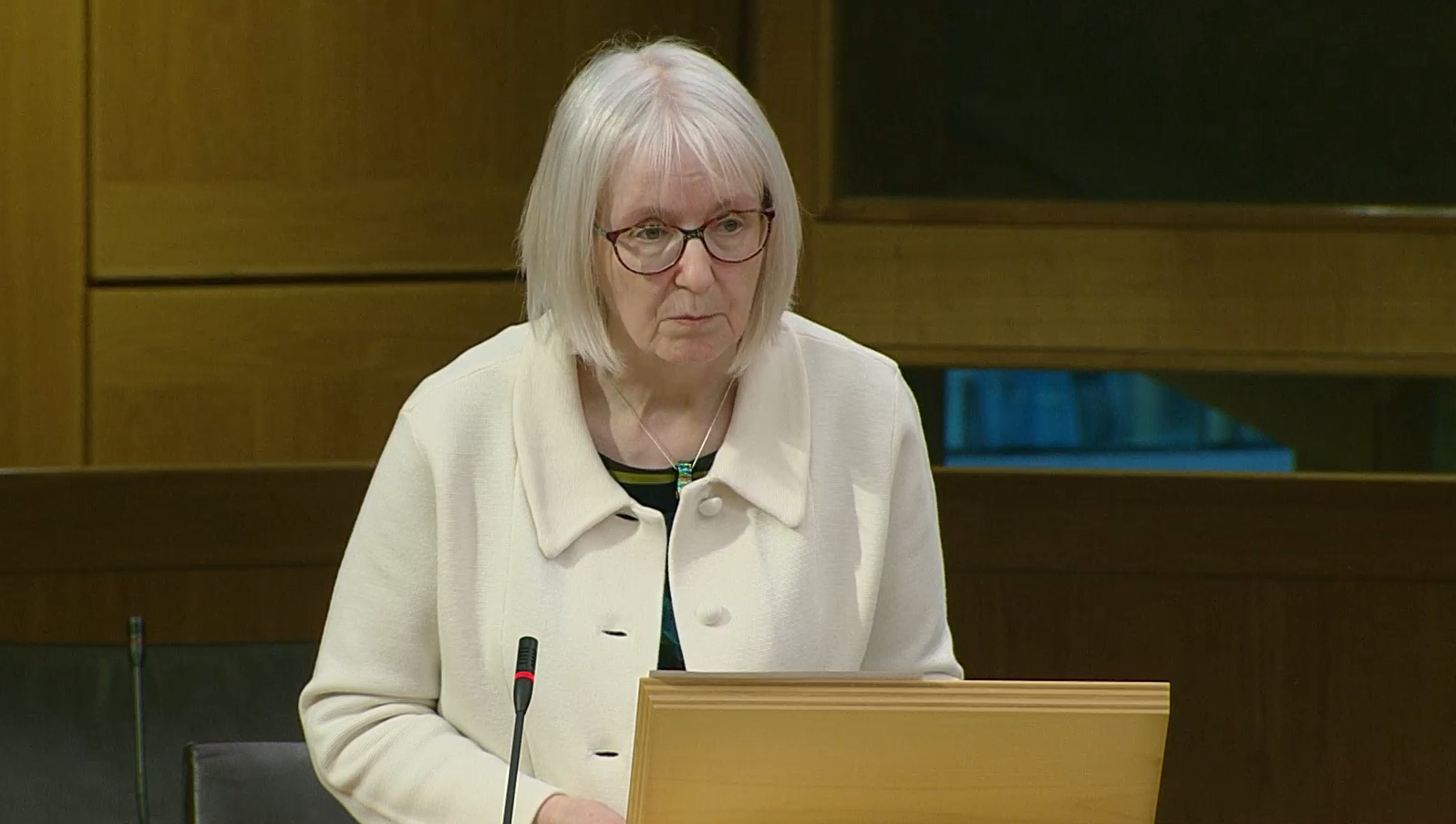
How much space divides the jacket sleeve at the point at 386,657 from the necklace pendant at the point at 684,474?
250 mm

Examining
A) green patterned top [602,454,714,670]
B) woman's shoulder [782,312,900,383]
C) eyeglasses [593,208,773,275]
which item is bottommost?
green patterned top [602,454,714,670]

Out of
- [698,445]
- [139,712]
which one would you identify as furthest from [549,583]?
[139,712]

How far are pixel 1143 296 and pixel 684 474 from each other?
1.75m

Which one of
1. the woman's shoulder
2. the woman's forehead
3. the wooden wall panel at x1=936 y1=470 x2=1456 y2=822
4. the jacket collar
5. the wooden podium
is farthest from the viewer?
the wooden wall panel at x1=936 y1=470 x2=1456 y2=822

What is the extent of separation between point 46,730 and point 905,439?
4.72 ft

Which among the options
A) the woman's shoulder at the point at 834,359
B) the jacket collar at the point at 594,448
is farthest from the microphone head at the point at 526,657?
the woman's shoulder at the point at 834,359

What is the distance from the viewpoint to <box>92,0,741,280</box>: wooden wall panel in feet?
11.4

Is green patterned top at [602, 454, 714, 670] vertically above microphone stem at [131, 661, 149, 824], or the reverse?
green patterned top at [602, 454, 714, 670]

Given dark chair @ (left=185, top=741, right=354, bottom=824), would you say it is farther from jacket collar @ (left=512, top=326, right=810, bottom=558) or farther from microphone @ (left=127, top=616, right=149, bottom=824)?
jacket collar @ (left=512, top=326, right=810, bottom=558)

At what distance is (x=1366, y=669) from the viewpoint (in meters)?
3.35

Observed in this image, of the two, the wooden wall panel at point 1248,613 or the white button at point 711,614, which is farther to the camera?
the wooden wall panel at point 1248,613

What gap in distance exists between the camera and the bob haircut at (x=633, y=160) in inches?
72.0

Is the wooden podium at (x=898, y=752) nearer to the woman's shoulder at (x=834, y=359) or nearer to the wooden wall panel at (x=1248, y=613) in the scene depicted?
the woman's shoulder at (x=834, y=359)

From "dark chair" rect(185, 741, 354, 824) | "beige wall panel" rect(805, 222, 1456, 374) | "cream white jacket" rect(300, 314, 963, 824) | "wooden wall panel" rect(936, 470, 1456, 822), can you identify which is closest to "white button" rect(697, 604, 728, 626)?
"cream white jacket" rect(300, 314, 963, 824)
